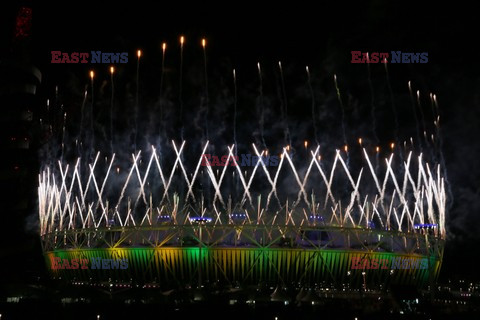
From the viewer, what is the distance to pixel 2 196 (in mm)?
47938

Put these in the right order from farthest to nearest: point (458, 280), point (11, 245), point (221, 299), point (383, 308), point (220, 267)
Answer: point (458, 280) < point (220, 267) < point (11, 245) < point (221, 299) < point (383, 308)

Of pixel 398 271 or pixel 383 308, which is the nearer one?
pixel 383 308

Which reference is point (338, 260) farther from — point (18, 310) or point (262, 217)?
point (18, 310)

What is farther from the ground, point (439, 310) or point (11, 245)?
point (11, 245)

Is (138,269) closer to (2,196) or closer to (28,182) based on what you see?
(28,182)

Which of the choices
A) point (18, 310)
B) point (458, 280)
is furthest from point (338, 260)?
point (458, 280)

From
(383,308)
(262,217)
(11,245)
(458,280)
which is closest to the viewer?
(383,308)

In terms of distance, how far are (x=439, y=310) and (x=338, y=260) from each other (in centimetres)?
2912

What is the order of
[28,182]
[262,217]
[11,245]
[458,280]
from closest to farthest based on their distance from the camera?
[11,245] → [28,182] → [262,217] → [458,280]

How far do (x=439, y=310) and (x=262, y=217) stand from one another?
3556 cm

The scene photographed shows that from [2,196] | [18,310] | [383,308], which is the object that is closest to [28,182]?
[2,196]

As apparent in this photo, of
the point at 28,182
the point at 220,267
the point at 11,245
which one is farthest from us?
the point at 220,267

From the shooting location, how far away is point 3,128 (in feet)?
164

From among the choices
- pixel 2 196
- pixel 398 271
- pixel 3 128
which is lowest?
pixel 398 271
